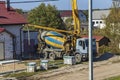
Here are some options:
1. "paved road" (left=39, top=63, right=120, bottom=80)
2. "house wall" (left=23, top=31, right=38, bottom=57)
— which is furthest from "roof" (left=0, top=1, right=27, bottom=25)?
"paved road" (left=39, top=63, right=120, bottom=80)

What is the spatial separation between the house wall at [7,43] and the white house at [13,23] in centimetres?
145

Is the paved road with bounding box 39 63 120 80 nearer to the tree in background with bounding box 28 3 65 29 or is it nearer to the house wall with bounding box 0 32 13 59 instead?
the house wall with bounding box 0 32 13 59


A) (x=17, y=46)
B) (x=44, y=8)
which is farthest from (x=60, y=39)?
(x=44, y=8)

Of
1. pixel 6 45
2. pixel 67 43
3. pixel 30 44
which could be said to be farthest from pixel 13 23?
pixel 67 43

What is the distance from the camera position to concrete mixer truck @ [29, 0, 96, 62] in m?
39.5

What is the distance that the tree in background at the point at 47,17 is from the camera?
215 ft

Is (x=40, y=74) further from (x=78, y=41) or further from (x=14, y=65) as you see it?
(x=78, y=41)

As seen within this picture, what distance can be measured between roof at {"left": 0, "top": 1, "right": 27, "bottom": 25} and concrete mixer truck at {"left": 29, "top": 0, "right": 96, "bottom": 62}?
3.29 meters

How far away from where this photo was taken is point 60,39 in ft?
133

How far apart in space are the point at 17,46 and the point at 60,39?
211 inches

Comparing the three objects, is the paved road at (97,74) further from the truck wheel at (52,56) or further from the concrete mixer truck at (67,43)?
the truck wheel at (52,56)

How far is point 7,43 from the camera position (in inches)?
1592

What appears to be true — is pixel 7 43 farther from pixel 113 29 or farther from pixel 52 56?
pixel 113 29

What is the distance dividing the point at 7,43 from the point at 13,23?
2.74 m
